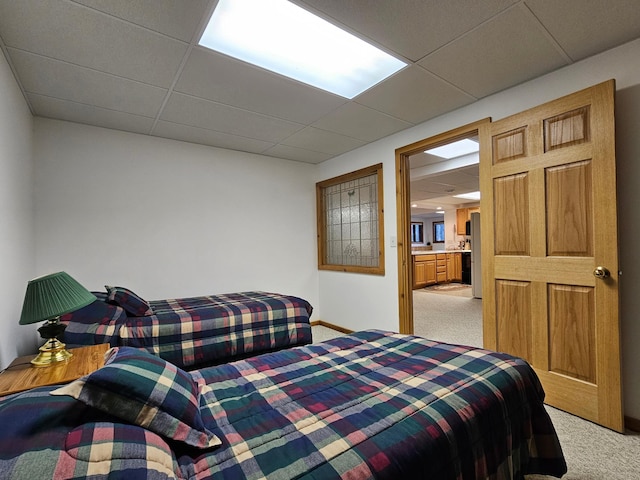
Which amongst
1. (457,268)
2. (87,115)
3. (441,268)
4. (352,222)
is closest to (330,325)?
(352,222)

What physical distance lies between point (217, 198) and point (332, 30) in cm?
255

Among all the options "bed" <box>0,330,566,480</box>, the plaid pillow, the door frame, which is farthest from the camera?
the door frame

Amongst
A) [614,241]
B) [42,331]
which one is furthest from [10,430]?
[614,241]

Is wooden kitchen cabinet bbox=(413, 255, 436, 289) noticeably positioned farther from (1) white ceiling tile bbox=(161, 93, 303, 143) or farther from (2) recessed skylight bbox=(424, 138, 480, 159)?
(1) white ceiling tile bbox=(161, 93, 303, 143)

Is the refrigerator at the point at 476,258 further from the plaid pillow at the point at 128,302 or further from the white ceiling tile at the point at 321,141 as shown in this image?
the plaid pillow at the point at 128,302

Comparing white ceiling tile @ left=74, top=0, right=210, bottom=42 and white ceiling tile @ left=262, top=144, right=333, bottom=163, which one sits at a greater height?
white ceiling tile @ left=74, top=0, right=210, bottom=42

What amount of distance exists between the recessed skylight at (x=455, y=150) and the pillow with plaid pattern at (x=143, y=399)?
3.88 m

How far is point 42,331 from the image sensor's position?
1620 millimetres

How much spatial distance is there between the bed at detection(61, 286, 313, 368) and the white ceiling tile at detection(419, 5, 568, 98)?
2.30 meters

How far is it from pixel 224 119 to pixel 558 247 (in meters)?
3.05

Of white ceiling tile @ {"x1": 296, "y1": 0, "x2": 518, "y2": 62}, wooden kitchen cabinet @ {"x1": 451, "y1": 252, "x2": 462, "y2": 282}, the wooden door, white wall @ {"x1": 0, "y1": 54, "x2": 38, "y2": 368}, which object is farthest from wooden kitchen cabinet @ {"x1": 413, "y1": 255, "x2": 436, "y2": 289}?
white wall @ {"x1": 0, "y1": 54, "x2": 38, "y2": 368}

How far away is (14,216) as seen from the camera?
220 centimetres

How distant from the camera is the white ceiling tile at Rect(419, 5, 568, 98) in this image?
1.81m

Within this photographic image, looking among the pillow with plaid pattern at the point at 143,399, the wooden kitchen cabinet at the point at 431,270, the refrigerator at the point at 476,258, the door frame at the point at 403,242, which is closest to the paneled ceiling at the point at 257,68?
the door frame at the point at 403,242
